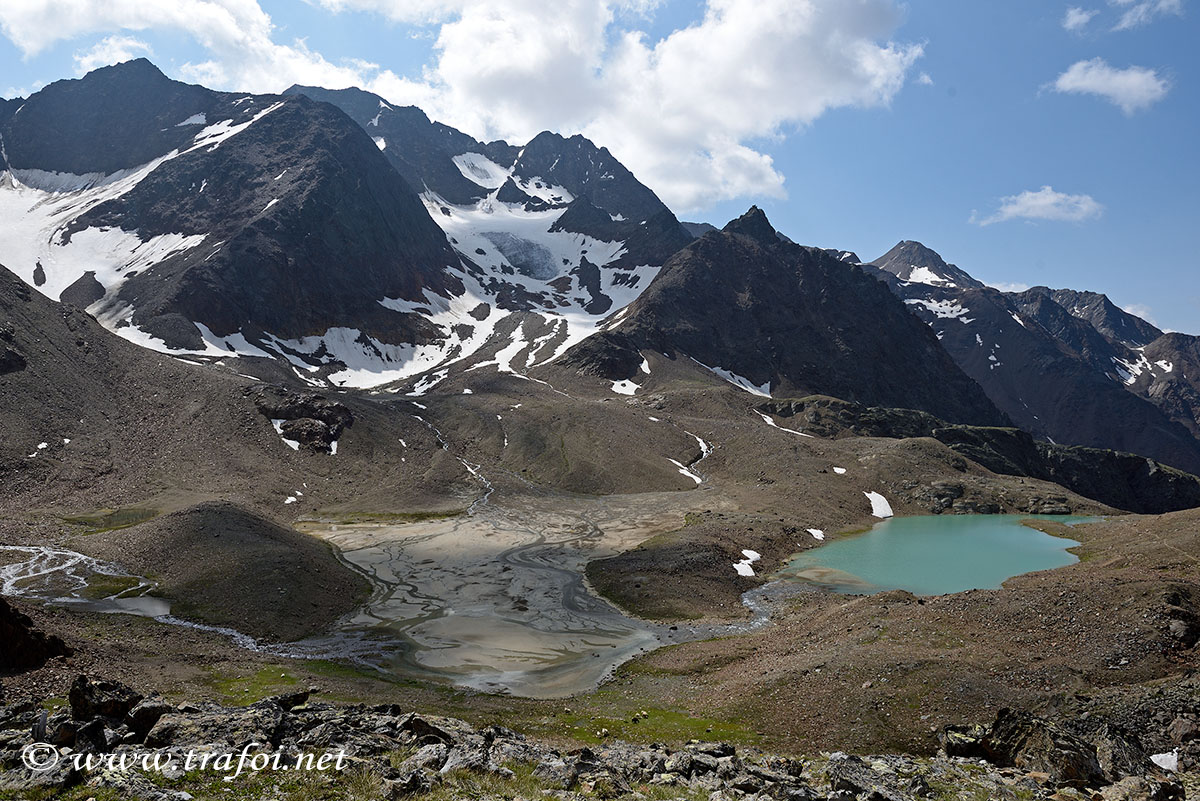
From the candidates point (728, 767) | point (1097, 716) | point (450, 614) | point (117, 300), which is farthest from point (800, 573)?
point (117, 300)

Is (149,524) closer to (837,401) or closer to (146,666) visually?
(146,666)

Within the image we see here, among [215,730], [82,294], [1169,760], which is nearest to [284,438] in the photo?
[215,730]

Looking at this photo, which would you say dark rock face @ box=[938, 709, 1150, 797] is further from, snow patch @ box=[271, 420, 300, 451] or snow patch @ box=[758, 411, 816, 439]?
snow patch @ box=[758, 411, 816, 439]

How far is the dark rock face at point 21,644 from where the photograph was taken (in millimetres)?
32750

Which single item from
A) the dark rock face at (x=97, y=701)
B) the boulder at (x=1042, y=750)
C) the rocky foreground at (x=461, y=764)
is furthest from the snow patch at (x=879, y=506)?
the dark rock face at (x=97, y=701)

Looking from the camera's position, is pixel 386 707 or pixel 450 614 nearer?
pixel 386 707

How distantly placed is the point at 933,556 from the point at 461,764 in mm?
84904

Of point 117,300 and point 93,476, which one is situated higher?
point 117,300

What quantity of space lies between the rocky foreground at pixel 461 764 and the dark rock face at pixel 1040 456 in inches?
5716

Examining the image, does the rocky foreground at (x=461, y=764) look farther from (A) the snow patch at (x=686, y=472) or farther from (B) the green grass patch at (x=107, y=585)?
(A) the snow patch at (x=686, y=472)

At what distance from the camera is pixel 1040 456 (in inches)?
7023

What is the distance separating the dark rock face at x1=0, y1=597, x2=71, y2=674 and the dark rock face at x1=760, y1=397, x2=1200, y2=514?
6051 inches

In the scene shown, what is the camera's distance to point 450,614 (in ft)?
195

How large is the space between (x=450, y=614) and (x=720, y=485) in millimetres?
74245
